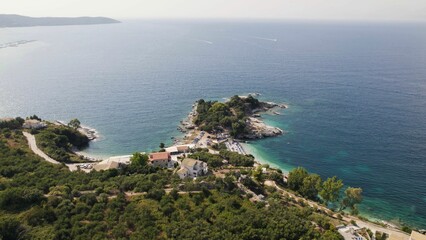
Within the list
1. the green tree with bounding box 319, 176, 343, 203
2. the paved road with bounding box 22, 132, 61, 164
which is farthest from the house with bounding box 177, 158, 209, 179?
the paved road with bounding box 22, 132, 61, 164

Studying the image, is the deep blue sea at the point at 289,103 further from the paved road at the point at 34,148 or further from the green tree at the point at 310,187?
the paved road at the point at 34,148

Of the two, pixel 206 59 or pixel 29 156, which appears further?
pixel 206 59

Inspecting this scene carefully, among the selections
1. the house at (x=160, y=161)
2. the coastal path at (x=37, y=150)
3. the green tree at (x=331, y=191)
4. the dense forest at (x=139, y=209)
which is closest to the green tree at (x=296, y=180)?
the green tree at (x=331, y=191)

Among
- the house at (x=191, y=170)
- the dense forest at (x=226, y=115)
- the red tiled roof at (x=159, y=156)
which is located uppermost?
the dense forest at (x=226, y=115)

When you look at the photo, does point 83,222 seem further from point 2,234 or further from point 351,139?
point 351,139

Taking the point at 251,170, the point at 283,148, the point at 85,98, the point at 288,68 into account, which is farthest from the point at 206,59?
the point at 251,170

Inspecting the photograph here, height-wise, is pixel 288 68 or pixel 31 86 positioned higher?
pixel 288 68
